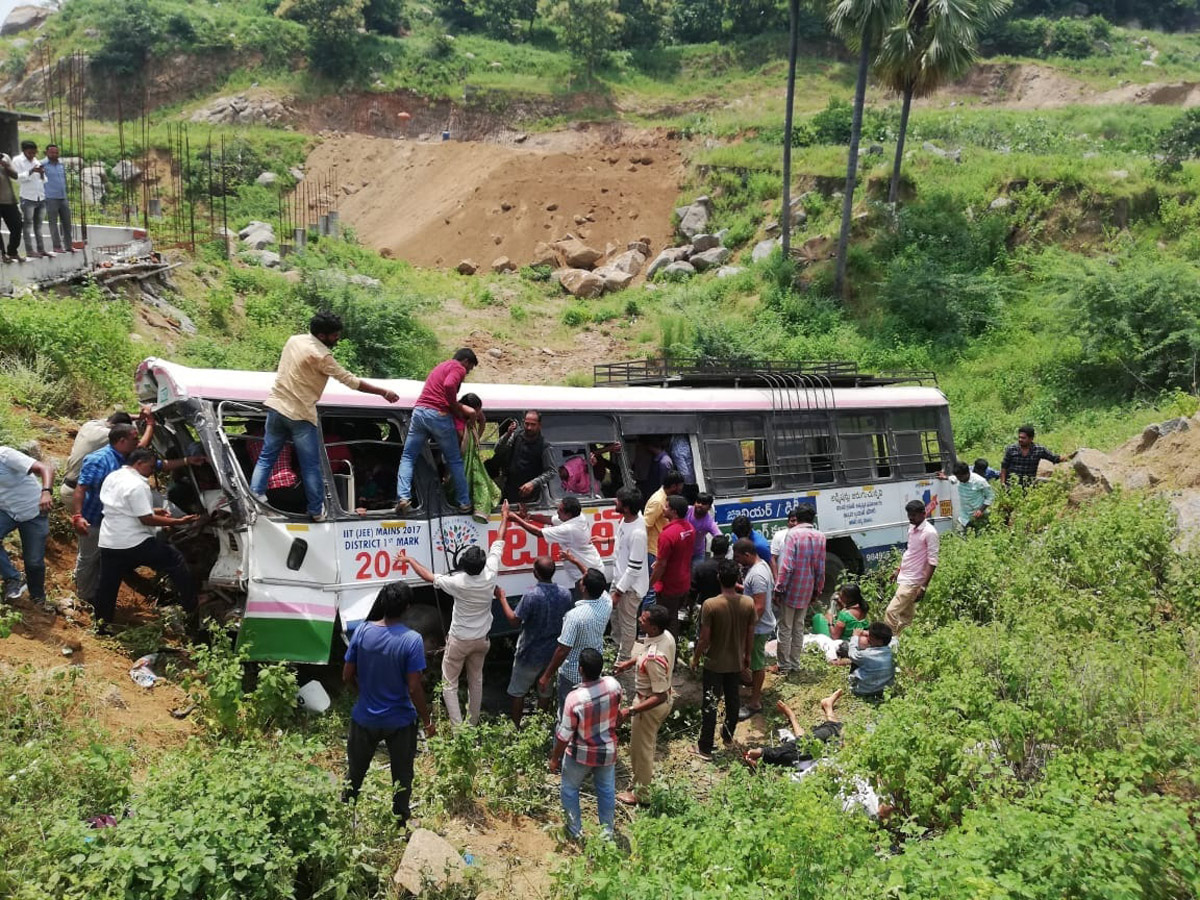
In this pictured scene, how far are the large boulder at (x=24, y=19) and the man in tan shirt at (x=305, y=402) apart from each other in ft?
222

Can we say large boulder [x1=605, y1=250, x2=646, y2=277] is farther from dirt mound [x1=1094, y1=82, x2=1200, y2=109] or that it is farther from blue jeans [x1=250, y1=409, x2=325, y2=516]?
dirt mound [x1=1094, y1=82, x2=1200, y2=109]

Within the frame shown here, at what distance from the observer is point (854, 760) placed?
6340 mm

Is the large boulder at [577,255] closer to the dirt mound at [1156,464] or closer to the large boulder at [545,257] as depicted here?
the large boulder at [545,257]

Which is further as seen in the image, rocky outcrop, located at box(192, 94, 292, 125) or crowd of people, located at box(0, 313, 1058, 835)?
rocky outcrop, located at box(192, 94, 292, 125)

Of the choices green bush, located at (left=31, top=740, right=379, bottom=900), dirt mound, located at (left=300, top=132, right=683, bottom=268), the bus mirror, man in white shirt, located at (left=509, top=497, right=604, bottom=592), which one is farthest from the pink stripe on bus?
dirt mound, located at (left=300, top=132, right=683, bottom=268)

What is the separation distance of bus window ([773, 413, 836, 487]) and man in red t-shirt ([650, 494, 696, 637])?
9.35ft

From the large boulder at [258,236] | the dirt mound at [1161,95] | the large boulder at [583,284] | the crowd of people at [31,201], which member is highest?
the dirt mound at [1161,95]

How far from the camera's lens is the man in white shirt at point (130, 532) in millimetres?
7305

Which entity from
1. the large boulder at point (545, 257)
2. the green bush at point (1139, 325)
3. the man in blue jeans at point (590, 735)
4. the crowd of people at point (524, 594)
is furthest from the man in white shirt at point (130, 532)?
the large boulder at point (545, 257)

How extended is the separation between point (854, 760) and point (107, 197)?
38363mm

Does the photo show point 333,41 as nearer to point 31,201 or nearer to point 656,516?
point 31,201

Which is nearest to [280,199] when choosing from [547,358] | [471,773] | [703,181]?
[703,181]

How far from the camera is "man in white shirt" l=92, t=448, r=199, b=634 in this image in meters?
7.30

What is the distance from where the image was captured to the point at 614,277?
2969cm
